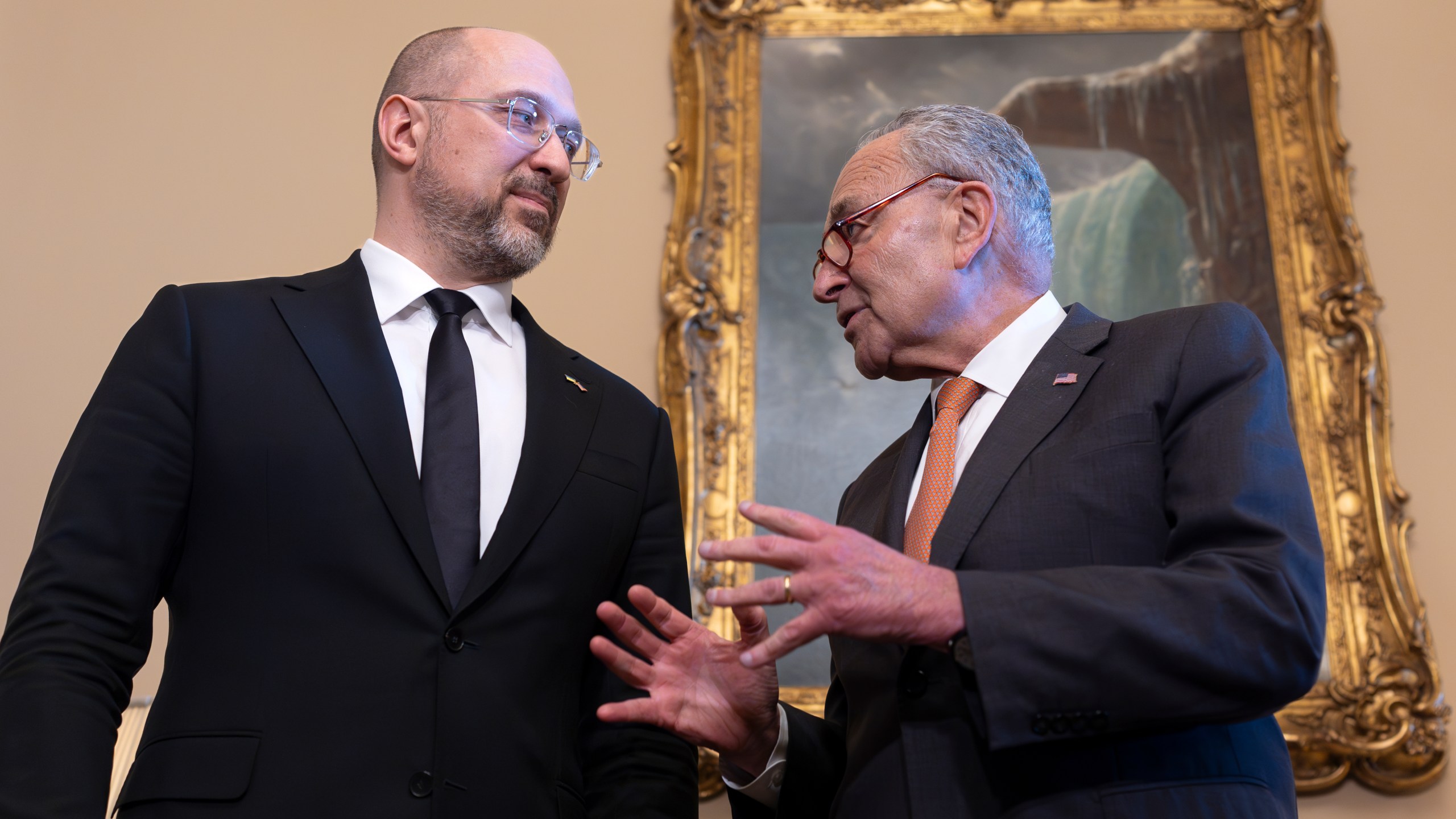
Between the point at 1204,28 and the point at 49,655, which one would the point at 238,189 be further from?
the point at 1204,28

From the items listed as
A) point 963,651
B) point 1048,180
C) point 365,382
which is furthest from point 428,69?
point 1048,180

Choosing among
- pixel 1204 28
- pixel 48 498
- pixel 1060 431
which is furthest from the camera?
pixel 1204 28

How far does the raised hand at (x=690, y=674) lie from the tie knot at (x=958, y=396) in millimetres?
530

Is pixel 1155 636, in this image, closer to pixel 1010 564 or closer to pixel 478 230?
pixel 1010 564

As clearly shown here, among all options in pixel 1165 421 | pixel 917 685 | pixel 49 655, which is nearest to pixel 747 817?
pixel 917 685

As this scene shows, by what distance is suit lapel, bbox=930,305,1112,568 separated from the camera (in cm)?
182

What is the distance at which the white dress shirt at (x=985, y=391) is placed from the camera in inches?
81.4

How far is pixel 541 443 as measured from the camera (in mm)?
2006

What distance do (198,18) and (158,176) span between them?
0.61 meters

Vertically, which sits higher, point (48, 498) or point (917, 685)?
point (48, 498)

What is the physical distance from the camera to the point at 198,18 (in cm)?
411

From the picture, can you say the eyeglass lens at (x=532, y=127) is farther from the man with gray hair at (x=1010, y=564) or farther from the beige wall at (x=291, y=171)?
the beige wall at (x=291, y=171)

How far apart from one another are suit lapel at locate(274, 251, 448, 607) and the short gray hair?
3.65 ft

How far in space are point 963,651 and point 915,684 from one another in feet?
0.89
